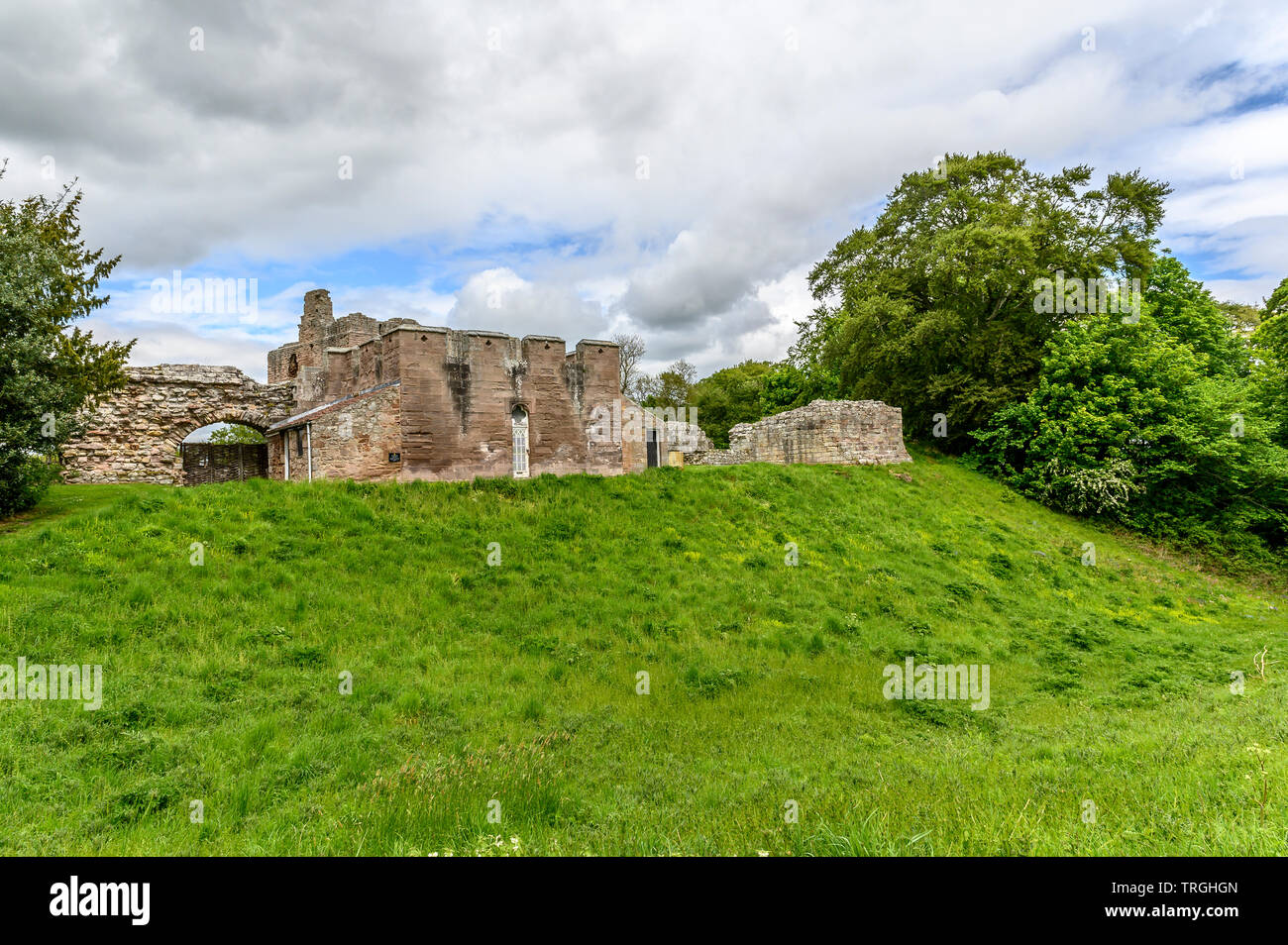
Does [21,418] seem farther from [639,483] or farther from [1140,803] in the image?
[1140,803]

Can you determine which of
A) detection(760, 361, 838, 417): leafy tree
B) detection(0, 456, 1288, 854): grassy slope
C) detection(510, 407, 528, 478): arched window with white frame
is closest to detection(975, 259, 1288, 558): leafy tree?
detection(0, 456, 1288, 854): grassy slope

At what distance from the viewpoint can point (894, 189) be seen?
3322 centimetres

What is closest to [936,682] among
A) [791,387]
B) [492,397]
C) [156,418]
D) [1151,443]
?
[492,397]

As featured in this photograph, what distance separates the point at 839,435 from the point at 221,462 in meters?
23.7

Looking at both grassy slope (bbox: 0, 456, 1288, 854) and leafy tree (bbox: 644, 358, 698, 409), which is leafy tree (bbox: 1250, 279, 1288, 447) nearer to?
grassy slope (bbox: 0, 456, 1288, 854)

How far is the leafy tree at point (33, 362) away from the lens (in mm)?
12148

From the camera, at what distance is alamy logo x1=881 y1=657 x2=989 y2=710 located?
10828mm

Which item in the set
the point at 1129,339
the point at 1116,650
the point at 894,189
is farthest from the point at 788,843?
the point at 894,189

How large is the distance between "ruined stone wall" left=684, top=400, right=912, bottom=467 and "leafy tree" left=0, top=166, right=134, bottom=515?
1998cm

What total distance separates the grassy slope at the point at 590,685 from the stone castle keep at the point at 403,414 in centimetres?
178

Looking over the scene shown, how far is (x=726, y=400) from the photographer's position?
198 feet
